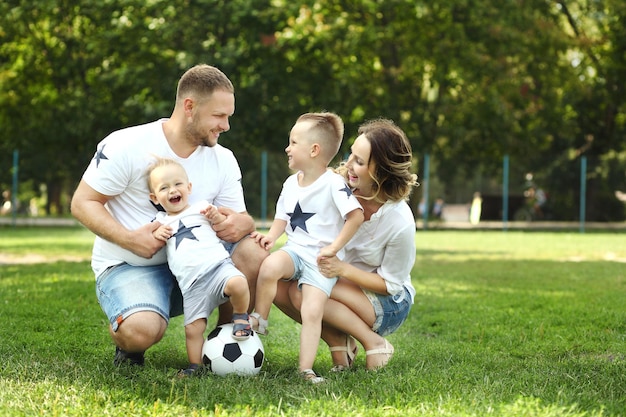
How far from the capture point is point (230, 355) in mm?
4473

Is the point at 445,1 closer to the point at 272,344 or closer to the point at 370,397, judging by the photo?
the point at 272,344

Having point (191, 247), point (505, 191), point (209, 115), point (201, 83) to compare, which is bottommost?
point (191, 247)

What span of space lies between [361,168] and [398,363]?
1141 mm

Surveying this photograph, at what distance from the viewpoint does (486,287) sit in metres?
9.43

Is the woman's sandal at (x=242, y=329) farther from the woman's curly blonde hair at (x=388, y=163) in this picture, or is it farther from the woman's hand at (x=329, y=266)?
the woman's curly blonde hair at (x=388, y=163)

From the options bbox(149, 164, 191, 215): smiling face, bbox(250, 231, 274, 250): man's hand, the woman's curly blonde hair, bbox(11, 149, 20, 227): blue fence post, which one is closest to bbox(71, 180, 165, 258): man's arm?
bbox(149, 164, 191, 215): smiling face

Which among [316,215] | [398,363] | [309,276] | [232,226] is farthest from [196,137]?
[398,363]

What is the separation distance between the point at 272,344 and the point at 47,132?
834 inches

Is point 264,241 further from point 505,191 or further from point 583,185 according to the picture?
point 583,185

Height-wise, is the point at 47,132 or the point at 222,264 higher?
the point at 47,132

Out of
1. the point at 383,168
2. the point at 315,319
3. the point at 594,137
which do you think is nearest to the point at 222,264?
the point at 315,319

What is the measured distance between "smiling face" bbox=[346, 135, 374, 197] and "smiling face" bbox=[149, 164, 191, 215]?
92 centimetres

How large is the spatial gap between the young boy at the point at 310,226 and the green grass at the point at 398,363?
1.13 feet

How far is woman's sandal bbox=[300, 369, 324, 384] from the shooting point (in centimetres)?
430
